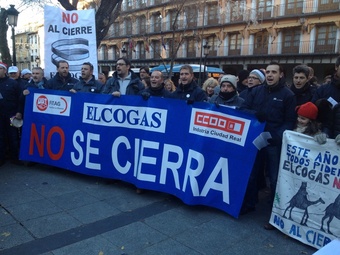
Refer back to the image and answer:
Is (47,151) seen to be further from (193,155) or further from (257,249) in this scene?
(257,249)

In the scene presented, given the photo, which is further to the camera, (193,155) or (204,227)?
(193,155)

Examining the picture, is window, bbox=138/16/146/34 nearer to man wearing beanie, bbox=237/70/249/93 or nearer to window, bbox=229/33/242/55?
window, bbox=229/33/242/55

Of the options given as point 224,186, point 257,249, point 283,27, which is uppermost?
point 283,27

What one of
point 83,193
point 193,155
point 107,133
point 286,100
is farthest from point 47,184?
point 286,100

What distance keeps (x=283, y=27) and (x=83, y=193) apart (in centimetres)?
2890

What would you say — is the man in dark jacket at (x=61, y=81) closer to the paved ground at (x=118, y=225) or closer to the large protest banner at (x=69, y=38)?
the large protest banner at (x=69, y=38)

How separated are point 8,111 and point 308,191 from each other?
17.3 ft

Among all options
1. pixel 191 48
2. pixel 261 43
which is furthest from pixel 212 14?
pixel 261 43

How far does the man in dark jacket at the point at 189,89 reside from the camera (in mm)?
4535

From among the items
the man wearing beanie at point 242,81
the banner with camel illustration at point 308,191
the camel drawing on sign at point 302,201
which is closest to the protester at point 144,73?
the man wearing beanie at point 242,81

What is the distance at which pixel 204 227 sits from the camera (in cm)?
362

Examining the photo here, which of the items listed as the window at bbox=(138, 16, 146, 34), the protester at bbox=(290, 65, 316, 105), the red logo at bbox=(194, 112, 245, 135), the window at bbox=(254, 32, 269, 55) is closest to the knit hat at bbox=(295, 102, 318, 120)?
the red logo at bbox=(194, 112, 245, 135)

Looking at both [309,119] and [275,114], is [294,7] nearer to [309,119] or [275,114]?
[275,114]

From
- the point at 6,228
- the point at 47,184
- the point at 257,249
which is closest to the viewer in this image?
the point at 257,249
